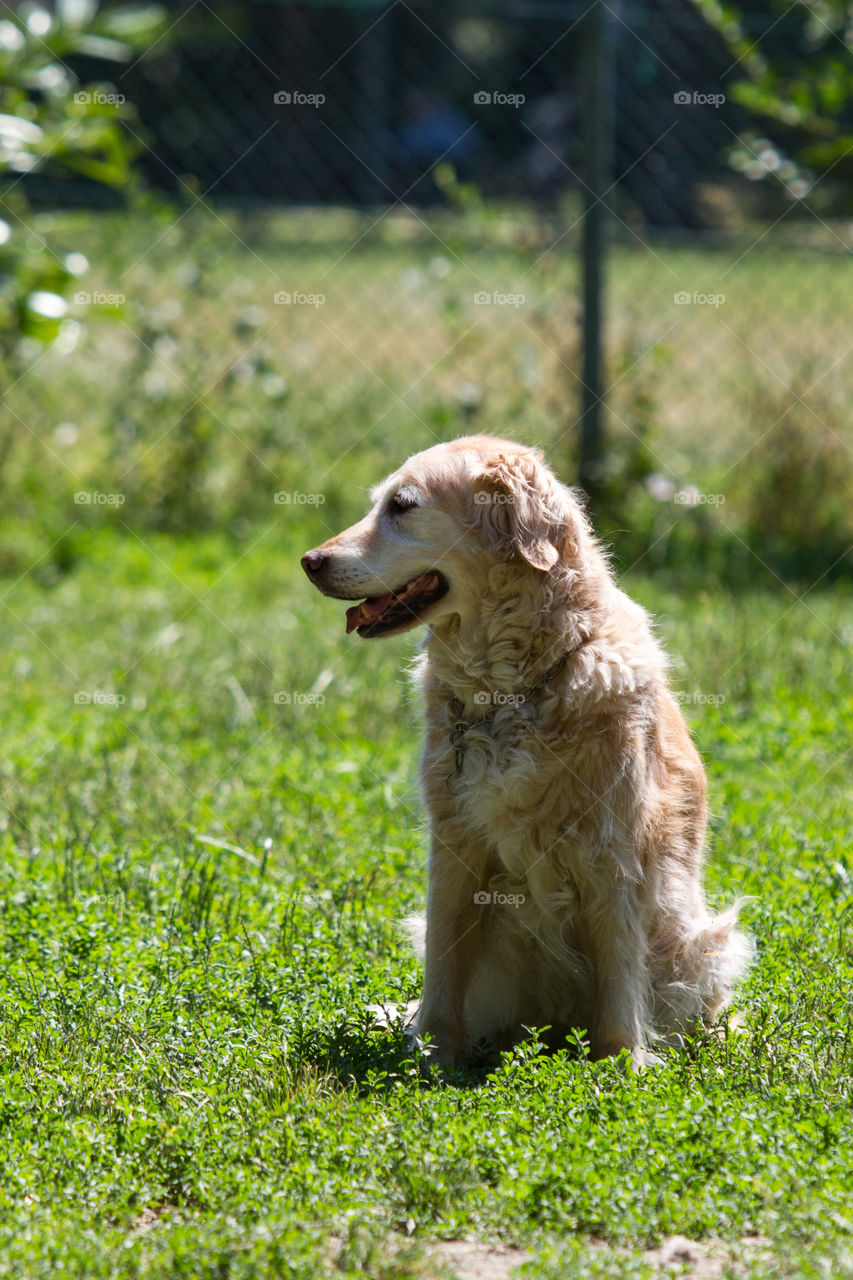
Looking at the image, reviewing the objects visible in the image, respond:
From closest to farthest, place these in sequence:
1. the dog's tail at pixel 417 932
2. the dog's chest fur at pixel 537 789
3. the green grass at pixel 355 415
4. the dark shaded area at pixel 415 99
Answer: the dog's chest fur at pixel 537 789 → the dog's tail at pixel 417 932 → the green grass at pixel 355 415 → the dark shaded area at pixel 415 99

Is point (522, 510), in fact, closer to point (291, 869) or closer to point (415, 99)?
point (291, 869)

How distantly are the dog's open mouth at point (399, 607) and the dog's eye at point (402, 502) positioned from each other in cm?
17

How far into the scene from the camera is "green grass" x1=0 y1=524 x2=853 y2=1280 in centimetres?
233

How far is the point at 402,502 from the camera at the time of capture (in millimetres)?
3215

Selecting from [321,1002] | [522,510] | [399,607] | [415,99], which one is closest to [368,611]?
[399,607]

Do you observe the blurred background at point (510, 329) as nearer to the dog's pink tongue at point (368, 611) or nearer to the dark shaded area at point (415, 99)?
the dark shaded area at point (415, 99)

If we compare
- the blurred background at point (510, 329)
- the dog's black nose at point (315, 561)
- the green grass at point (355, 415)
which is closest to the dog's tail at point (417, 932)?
the dog's black nose at point (315, 561)

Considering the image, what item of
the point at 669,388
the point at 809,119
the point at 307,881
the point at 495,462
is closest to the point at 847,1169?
the point at 495,462

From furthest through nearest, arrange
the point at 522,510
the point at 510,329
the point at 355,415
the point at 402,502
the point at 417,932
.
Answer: the point at 510,329, the point at 355,415, the point at 417,932, the point at 402,502, the point at 522,510

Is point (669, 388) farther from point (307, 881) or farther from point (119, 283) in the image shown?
point (307, 881)

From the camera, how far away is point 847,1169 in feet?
8.00

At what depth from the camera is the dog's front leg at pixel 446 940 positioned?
10.3 feet

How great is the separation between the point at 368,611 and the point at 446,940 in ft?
2.67

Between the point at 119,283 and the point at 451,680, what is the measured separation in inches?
222
